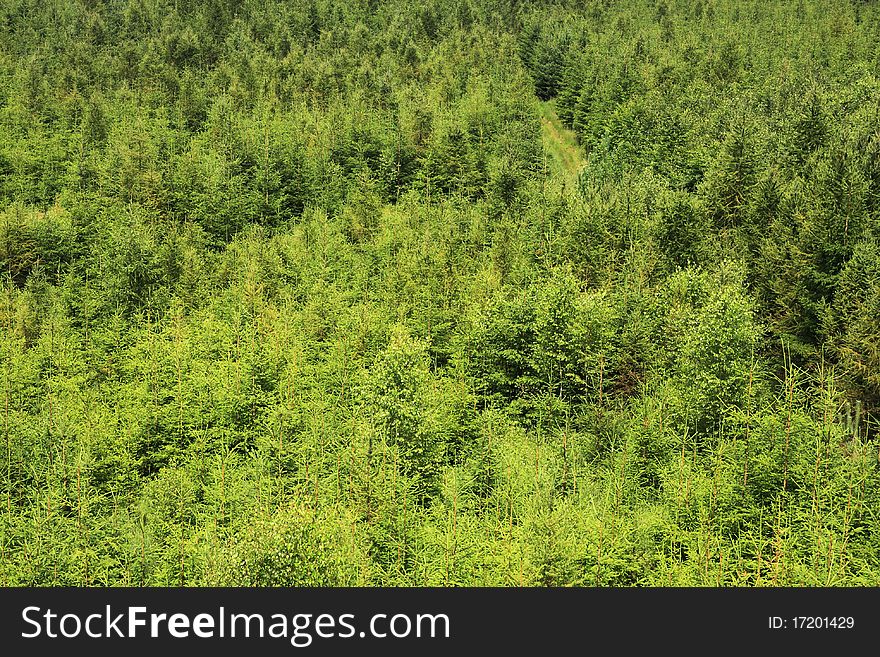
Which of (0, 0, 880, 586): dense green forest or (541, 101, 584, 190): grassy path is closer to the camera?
(0, 0, 880, 586): dense green forest

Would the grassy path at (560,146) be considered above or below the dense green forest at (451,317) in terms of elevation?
above

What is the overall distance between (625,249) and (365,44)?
93.8m

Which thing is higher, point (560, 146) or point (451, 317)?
point (560, 146)

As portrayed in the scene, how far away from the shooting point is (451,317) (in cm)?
5422

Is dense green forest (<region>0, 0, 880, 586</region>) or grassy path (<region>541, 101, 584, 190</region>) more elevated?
grassy path (<region>541, 101, 584, 190</region>)

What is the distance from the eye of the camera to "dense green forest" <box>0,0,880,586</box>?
88.8 ft

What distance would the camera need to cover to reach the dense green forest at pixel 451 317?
27.1m

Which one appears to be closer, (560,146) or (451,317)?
(451,317)

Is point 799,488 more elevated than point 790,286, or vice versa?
point 790,286

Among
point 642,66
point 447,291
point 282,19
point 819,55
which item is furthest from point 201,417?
point 282,19

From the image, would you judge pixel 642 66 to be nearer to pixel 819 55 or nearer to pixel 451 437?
pixel 819 55

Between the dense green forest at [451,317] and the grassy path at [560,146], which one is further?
the grassy path at [560,146]

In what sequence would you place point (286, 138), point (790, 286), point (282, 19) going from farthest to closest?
point (282, 19), point (286, 138), point (790, 286)

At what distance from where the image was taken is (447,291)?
188 ft
